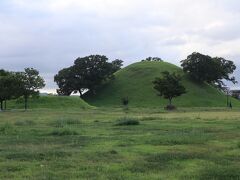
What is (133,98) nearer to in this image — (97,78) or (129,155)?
(97,78)

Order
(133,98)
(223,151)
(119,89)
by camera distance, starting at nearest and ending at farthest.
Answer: (223,151), (133,98), (119,89)

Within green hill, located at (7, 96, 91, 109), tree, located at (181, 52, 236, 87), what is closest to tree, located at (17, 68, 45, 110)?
green hill, located at (7, 96, 91, 109)

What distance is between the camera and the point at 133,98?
115250 millimetres

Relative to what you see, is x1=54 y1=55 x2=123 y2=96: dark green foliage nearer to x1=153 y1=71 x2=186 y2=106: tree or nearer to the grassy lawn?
x1=153 y1=71 x2=186 y2=106: tree

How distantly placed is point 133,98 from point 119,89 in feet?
27.5

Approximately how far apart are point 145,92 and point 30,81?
4784 cm

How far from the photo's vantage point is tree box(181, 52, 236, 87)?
114m

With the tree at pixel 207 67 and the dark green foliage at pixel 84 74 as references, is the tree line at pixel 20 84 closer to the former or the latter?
the dark green foliage at pixel 84 74

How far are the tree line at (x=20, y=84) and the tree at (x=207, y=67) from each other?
1906 inches

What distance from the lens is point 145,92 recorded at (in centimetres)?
11988

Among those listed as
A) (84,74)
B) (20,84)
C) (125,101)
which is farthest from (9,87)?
(84,74)

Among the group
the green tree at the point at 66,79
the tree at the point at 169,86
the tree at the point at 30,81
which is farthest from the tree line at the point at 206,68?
the tree at the point at 30,81

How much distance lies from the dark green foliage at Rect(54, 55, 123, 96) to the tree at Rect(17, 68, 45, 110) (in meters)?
37.2

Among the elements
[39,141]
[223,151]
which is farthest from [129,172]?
[39,141]
